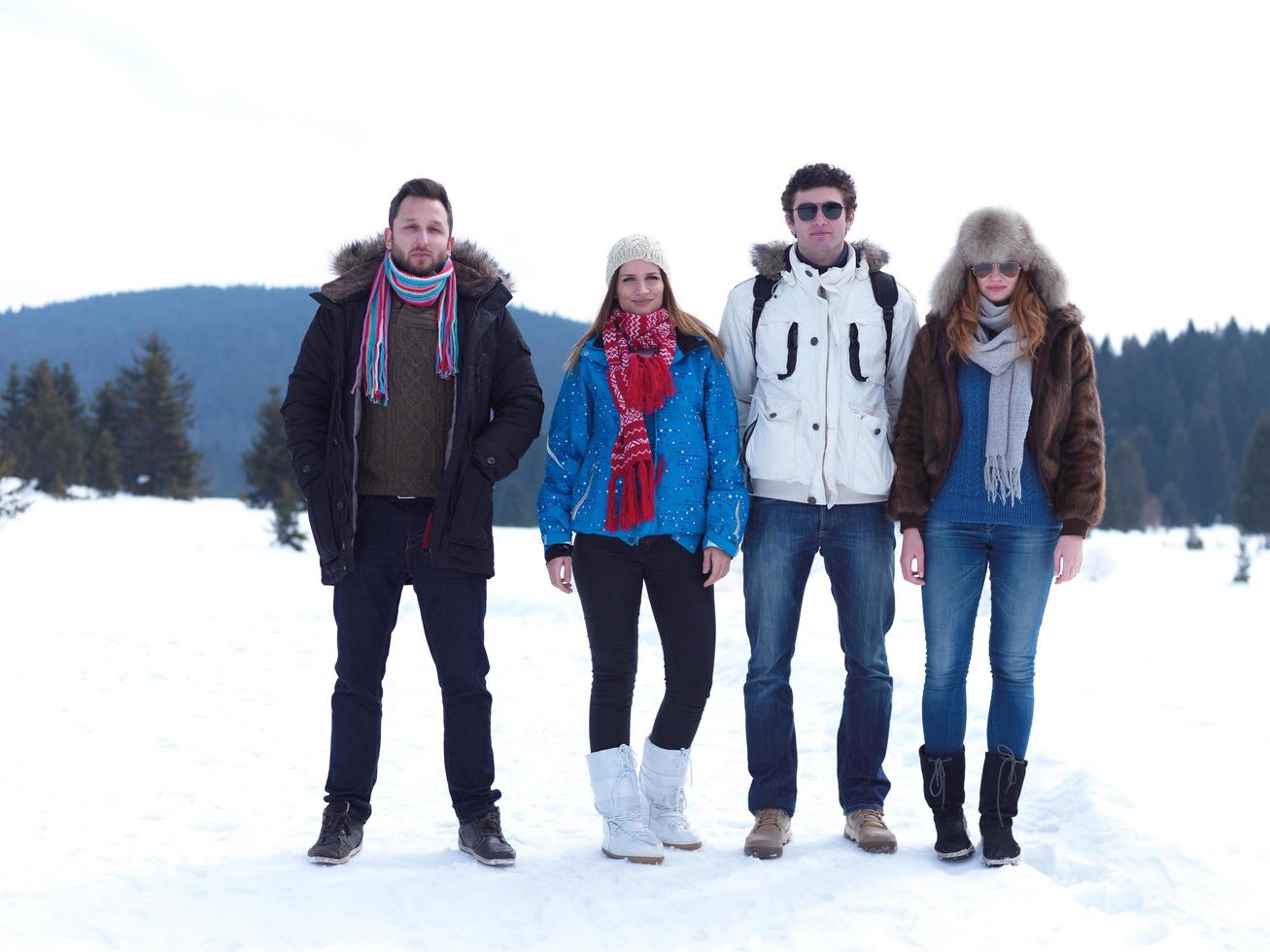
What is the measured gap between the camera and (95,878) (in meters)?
3.59

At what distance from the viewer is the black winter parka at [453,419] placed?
3.76 m

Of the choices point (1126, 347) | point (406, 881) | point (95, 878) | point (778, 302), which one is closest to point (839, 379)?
point (778, 302)

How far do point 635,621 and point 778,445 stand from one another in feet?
2.87

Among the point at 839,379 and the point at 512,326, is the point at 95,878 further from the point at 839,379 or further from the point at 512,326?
the point at 839,379

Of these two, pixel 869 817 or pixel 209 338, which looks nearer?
pixel 869 817

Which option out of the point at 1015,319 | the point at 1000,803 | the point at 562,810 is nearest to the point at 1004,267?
the point at 1015,319

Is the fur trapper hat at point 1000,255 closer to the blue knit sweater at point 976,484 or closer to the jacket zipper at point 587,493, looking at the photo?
the blue knit sweater at point 976,484

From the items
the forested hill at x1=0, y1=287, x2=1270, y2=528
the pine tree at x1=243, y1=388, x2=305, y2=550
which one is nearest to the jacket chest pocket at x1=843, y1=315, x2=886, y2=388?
the forested hill at x1=0, y1=287, x2=1270, y2=528

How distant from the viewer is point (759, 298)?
4.07m

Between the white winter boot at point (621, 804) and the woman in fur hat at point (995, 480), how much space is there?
110 cm

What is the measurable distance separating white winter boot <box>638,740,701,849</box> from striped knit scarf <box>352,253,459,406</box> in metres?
1.71

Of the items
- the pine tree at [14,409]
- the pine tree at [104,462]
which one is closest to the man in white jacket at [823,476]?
the pine tree at [14,409]

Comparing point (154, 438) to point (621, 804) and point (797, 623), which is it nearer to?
point (621, 804)

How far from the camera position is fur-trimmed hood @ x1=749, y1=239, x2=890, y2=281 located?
4.10 meters
